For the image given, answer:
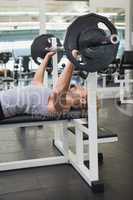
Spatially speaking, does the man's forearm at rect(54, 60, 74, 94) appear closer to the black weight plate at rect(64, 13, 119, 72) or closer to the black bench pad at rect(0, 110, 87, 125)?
the black bench pad at rect(0, 110, 87, 125)

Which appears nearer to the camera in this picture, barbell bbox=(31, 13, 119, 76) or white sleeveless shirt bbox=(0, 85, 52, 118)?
barbell bbox=(31, 13, 119, 76)

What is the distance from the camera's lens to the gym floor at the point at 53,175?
8.46ft

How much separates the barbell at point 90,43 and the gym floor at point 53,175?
1.00 metres

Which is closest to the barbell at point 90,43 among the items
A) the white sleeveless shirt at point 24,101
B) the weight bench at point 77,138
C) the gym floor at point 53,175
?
the weight bench at point 77,138

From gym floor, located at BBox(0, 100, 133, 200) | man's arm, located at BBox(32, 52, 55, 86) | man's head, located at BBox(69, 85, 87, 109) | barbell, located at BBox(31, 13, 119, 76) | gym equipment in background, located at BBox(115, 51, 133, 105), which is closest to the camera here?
barbell, located at BBox(31, 13, 119, 76)

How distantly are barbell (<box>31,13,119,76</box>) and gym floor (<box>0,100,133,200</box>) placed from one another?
3.28ft

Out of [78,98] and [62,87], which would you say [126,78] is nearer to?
[78,98]

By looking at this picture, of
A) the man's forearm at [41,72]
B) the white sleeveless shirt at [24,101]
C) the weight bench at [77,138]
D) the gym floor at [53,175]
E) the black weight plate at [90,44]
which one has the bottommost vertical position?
the gym floor at [53,175]

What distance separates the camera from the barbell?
2447 mm

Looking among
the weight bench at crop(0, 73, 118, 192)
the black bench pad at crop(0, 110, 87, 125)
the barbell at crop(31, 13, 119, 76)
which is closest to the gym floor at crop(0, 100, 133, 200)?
the weight bench at crop(0, 73, 118, 192)

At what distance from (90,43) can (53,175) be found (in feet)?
4.20

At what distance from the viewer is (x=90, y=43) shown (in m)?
2.44

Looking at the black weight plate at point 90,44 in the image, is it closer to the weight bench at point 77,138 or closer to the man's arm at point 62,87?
the weight bench at point 77,138

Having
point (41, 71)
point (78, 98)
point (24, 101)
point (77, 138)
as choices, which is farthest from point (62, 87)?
point (41, 71)
